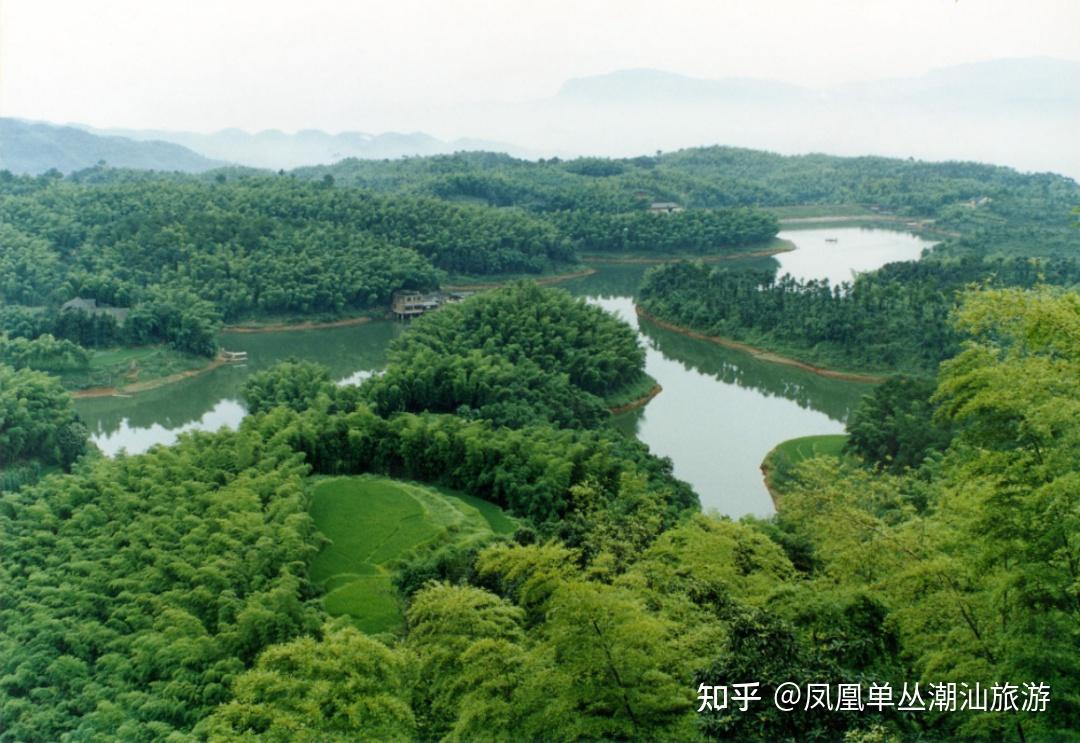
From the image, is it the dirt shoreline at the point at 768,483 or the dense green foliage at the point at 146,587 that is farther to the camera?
the dirt shoreline at the point at 768,483

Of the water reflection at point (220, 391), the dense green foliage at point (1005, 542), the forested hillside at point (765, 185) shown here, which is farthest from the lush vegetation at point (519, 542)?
the forested hillside at point (765, 185)

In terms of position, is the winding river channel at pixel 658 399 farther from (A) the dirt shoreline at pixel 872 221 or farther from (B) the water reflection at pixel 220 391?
(A) the dirt shoreline at pixel 872 221

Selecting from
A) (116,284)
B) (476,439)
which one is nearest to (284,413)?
(476,439)

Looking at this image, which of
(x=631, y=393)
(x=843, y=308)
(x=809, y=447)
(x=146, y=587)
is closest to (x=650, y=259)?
(x=843, y=308)

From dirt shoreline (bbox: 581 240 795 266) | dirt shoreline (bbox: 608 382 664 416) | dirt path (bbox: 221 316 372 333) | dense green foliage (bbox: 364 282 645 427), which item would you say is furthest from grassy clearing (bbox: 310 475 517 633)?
dirt shoreline (bbox: 581 240 795 266)

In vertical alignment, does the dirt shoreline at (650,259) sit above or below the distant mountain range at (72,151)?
below

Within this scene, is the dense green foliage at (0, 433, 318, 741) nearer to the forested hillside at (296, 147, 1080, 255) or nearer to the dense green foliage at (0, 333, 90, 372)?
the dense green foliage at (0, 333, 90, 372)

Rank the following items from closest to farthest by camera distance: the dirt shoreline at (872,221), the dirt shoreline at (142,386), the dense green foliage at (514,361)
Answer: the dense green foliage at (514,361), the dirt shoreline at (142,386), the dirt shoreline at (872,221)
